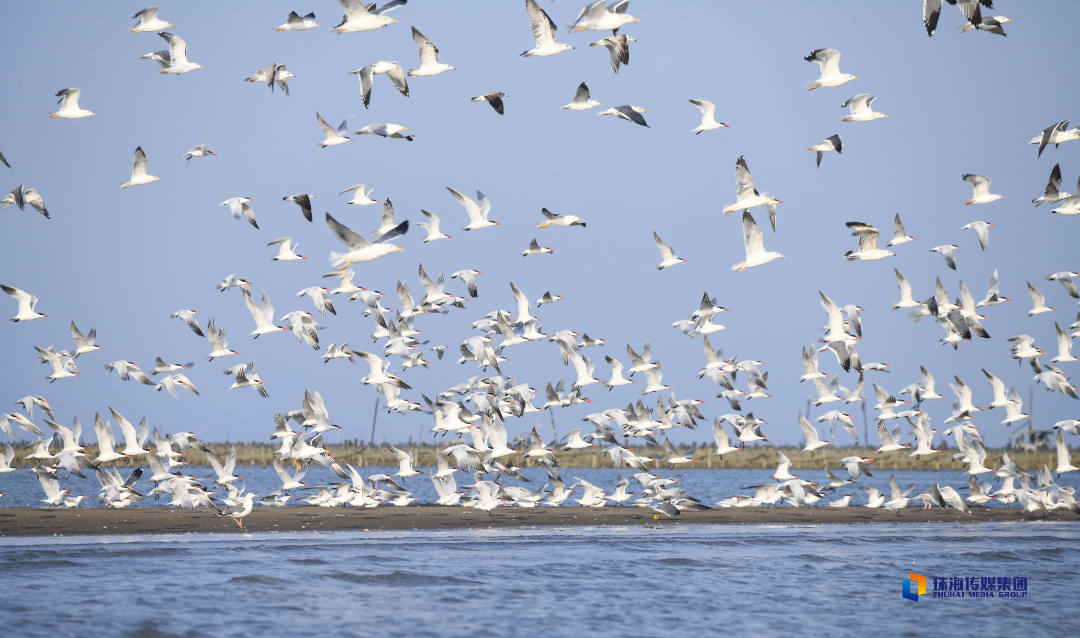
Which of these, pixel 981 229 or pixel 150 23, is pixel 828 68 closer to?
pixel 981 229

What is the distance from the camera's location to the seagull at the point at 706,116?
24.0 m

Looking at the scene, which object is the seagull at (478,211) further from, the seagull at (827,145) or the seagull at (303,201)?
the seagull at (827,145)

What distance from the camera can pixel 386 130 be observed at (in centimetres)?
2464

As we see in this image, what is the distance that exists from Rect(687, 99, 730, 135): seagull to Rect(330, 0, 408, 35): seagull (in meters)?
7.23

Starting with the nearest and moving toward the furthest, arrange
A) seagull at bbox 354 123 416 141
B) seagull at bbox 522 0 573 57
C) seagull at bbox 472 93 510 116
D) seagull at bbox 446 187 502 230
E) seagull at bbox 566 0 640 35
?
seagull at bbox 566 0 640 35 < seagull at bbox 522 0 573 57 < seagull at bbox 472 93 510 116 < seagull at bbox 354 123 416 141 < seagull at bbox 446 187 502 230

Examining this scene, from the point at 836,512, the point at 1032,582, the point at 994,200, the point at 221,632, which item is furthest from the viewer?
the point at 836,512

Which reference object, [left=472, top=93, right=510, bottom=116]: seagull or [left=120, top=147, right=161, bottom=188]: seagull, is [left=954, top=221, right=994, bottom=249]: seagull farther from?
[left=120, top=147, right=161, bottom=188]: seagull

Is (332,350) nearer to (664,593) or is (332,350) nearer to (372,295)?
(372,295)

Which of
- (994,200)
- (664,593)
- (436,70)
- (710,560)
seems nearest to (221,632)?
(664,593)

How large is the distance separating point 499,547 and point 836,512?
46.6 feet

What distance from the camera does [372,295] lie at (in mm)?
29203

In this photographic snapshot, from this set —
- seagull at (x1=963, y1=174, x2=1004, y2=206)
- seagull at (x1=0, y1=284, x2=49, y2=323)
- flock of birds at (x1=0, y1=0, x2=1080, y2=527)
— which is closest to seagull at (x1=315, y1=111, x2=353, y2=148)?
flock of birds at (x1=0, y1=0, x2=1080, y2=527)

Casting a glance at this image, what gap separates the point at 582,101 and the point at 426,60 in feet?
12.9

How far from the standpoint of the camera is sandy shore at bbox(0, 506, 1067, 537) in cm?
2520
